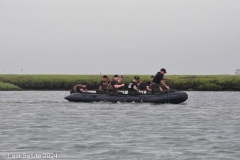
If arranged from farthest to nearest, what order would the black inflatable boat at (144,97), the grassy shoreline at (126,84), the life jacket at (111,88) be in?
the grassy shoreline at (126,84)
the life jacket at (111,88)
the black inflatable boat at (144,97)

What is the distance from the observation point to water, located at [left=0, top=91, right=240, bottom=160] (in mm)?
17047

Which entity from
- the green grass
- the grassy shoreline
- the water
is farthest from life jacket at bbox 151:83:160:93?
the green grass

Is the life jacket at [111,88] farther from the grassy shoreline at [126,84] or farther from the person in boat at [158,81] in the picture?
the grassy shoreline at [126,84]

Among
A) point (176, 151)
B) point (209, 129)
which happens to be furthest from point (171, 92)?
point (176, 151)

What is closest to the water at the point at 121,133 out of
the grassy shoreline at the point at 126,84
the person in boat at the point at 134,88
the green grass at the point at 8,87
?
the person in boat at the point at 134,88

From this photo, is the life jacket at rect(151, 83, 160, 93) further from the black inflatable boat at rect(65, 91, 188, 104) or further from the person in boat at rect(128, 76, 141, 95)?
the person in boat at rect(128, 76, 141, 95)

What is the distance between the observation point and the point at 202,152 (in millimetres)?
17188

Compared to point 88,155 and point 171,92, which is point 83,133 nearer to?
point 88,155

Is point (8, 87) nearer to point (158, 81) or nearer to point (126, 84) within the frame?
point (126, 84)

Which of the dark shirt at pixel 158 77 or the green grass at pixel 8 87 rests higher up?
the dark shirt at pixel 158 77

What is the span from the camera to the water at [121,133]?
17.0 m

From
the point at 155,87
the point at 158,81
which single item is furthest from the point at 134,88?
the point at 158,81

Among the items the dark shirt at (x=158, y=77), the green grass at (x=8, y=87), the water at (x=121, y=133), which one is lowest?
the water at (x=121, y=133)

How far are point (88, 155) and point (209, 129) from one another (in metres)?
7.61
